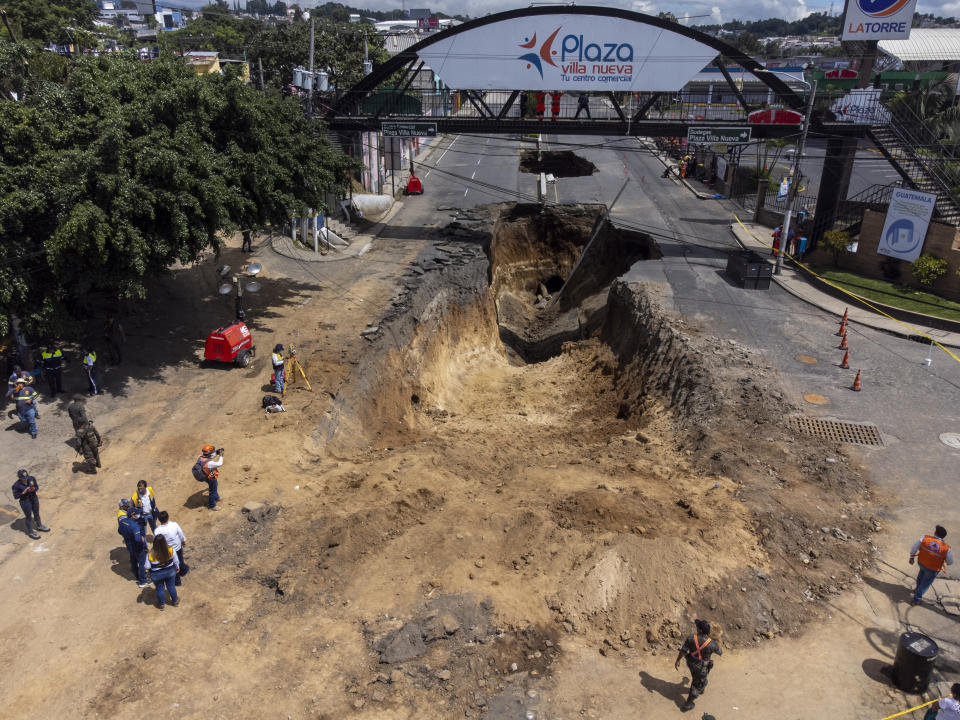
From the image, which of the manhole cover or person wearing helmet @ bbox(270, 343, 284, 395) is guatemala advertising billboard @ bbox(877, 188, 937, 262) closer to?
the manhole cover

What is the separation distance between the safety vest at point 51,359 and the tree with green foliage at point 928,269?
2997 cm

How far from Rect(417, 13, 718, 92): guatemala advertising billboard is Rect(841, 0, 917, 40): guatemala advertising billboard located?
926 centimetres

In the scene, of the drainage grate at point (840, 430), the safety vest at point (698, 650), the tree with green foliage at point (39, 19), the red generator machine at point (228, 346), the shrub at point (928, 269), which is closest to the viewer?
the safety vest at point (698, 650)

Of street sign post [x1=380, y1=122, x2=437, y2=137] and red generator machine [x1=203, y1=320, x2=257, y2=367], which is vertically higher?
street sign post [x1=380, y1=122, x2=437, y2=137]

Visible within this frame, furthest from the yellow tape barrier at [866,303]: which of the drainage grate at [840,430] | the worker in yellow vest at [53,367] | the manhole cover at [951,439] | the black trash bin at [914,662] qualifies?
the worker in yellow vest at [53,367]

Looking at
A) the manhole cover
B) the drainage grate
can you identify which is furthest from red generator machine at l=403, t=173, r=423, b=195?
the manhole cover

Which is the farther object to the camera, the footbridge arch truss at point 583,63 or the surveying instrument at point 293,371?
the footbridge arch truss at point 583,63

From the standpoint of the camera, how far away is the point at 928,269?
2609cm

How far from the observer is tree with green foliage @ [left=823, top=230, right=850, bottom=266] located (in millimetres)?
29184

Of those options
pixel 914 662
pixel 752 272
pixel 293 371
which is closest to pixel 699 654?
pixel 914 662

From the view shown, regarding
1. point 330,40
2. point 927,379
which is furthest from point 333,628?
point 330,40

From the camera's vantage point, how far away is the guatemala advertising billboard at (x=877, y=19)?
100ft

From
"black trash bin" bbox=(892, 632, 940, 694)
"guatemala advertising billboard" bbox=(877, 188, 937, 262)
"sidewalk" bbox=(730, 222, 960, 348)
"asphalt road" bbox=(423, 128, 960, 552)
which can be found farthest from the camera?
"guatemala advertising billboard" bbox=(877, 188, 937, 262)

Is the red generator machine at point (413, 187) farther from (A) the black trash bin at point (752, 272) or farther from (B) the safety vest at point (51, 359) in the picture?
(B) the safety vest at point (51, 359)
